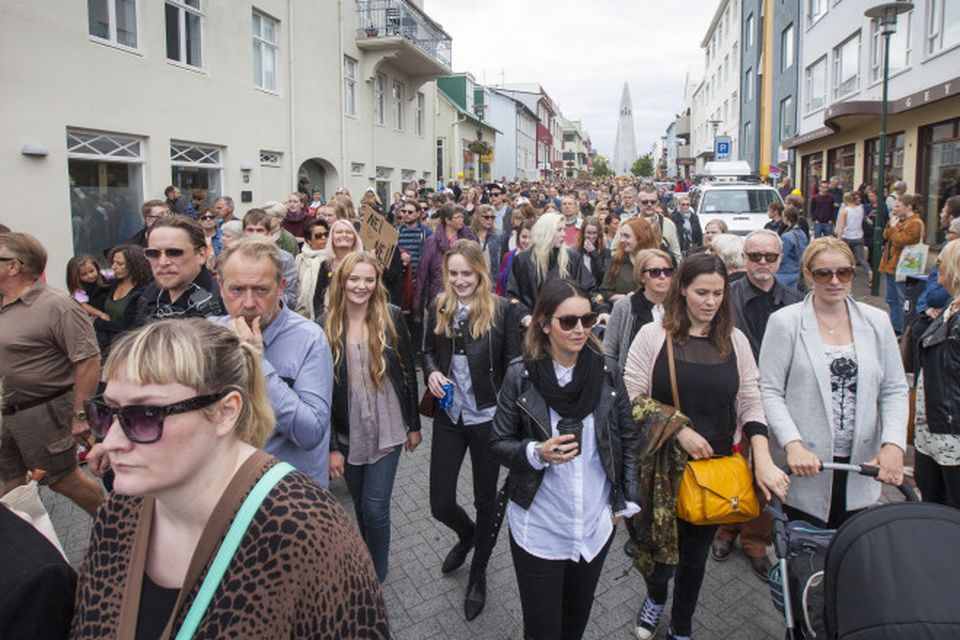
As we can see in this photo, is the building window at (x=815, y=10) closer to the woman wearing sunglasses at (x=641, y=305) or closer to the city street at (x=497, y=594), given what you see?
the woman wearing sunglasses at (x=641, y=305)

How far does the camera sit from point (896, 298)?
1066 cm

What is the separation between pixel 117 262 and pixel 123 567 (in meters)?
4.58

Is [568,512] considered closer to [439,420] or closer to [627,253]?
[439,420]

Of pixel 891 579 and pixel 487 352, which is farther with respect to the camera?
pixel 487 352

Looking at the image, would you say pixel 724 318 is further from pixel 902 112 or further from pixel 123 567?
pixel 902 112

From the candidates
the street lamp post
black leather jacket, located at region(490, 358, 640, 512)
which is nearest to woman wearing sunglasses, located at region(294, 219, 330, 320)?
black leather jacket, located at region(490, 358, 640, 512)

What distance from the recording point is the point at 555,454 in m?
2.61

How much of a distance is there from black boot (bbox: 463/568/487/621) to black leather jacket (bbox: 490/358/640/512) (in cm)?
113

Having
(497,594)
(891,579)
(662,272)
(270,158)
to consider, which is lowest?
(497,594)

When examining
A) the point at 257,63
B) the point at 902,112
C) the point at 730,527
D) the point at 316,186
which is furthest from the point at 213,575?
the point at 902,112

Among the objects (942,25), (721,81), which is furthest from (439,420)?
(721,81)

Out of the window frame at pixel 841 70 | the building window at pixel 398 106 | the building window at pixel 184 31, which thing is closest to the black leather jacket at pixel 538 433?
the building window at pixel 184 31

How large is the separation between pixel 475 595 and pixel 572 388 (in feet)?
5.24

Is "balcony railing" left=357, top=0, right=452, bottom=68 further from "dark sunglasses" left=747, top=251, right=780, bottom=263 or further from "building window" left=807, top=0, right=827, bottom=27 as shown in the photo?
"dark sunglasses" left=747, top=251, right=780, bottom=263
